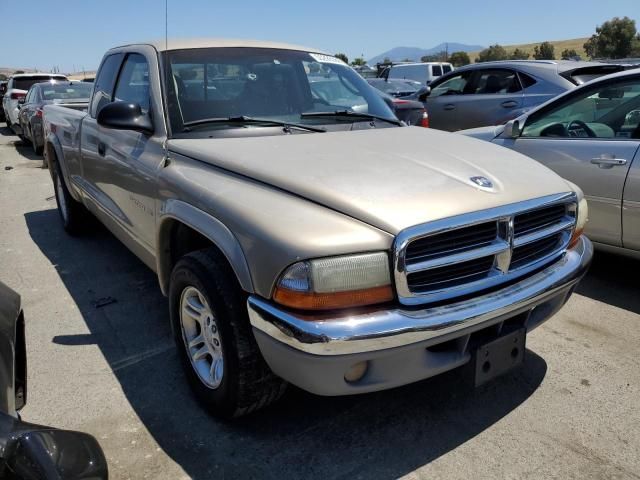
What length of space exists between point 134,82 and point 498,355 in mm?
2955

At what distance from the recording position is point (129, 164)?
3.48 meters

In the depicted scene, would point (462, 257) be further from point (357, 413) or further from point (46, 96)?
point (46, 96)

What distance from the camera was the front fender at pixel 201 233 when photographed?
7.42 feet

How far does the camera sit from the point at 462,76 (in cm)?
925

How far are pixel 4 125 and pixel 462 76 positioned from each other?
17.9m

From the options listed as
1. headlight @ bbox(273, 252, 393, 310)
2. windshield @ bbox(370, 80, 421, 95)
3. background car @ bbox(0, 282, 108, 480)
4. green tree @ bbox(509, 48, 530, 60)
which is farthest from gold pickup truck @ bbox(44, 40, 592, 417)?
green tree @ bbox(509, 48, 530, 60)

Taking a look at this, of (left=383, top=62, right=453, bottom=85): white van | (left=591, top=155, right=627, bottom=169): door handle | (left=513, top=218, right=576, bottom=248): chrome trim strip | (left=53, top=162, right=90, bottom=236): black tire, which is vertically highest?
(left=383, top=62, right=453, bottom=85): white van

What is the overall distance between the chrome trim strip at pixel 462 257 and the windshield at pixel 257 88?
1493mm

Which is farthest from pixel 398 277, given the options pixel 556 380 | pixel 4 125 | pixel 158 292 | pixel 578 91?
pixel 4 125

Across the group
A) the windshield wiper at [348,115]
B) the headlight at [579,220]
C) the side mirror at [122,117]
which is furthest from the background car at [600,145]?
the side mirror at [122,117]

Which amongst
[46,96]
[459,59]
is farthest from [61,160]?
[459,59]

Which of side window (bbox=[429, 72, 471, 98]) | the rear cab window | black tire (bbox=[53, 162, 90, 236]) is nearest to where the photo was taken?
black tire (bbox=[53, 162, 90, 236])

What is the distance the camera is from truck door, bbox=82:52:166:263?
3215 mm

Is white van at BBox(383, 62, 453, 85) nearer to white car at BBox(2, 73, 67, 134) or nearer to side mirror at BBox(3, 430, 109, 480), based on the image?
white car at BBox(2, 73, 67, 134)
